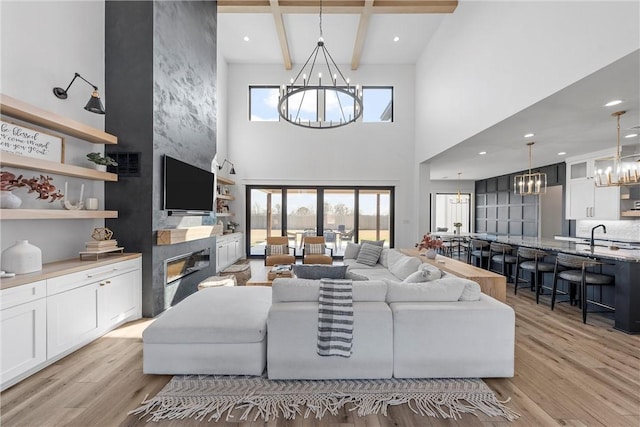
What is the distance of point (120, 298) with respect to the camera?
3387mm

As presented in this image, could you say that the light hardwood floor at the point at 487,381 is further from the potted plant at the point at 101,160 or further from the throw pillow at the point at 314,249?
the throw pillow at the point at 314,249

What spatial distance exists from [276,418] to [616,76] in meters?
4.12

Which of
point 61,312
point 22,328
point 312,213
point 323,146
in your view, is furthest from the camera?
point 312,213

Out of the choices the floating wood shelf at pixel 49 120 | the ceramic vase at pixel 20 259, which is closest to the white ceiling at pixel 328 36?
the floating wood shelf at pixel 49 120

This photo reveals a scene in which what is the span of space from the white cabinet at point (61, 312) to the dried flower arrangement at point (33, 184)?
0.72 metres

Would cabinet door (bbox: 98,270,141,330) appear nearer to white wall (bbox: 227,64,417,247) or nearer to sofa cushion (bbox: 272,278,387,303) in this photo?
sofa cushion (bbox: 272,278,387,303)

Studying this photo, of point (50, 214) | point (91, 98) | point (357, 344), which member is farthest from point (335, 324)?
point (91, 98)

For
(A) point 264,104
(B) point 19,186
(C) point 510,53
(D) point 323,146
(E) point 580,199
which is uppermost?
(A) point 264,104

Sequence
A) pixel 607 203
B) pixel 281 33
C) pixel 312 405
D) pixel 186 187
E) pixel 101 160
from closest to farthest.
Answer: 1. pixel 312 405
2. pixel 101 160
3. pixel 186 187
4. pixel 607 203
5. pixel 281 33

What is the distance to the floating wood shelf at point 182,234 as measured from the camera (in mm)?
3852

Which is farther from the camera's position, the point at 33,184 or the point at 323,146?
the point at 323,146

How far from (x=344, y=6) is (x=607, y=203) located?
6.80m

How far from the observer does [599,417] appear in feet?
6.56

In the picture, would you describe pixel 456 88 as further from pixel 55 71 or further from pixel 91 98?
pixel 55 71
